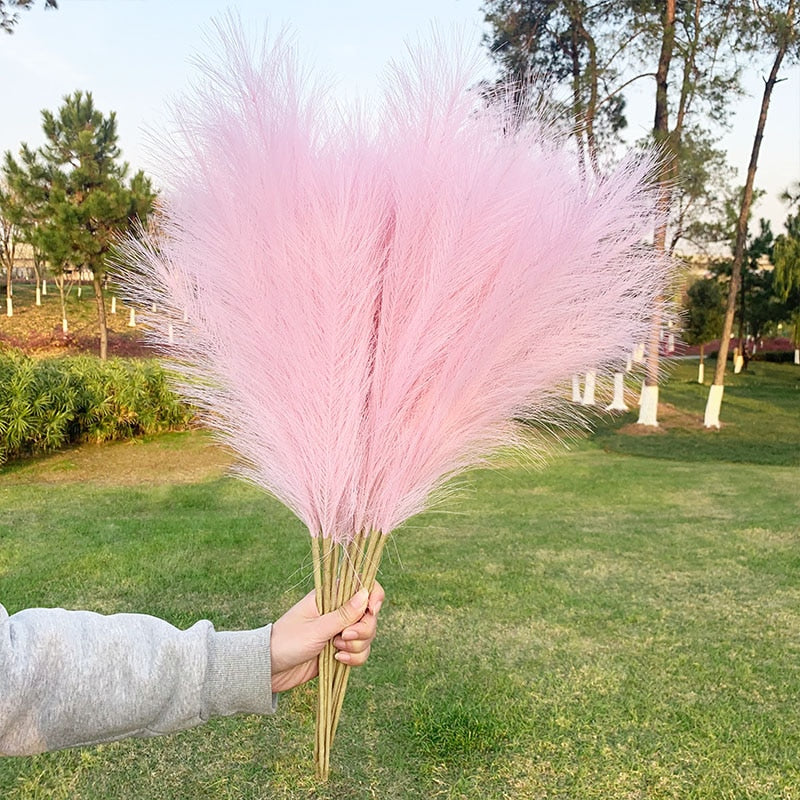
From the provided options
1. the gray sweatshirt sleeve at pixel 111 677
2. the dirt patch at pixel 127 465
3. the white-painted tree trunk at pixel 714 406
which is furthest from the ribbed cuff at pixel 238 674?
the white-painted tree trunk at pixel 714 406

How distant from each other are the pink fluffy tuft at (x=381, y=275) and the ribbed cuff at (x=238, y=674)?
0.23m

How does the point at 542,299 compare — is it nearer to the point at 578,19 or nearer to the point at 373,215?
the point at 373,215

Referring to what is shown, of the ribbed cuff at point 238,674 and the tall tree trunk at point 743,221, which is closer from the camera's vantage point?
the ribbed cuff at point 238,674

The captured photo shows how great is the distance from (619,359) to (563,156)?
386mm

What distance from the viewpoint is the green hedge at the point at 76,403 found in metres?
8.39

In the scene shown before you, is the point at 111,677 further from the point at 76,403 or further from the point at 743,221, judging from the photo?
the point at 743,221

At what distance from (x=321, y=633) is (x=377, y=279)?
61cm

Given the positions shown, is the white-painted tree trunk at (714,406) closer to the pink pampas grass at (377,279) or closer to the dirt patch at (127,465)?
the dirt patch at (127,465)

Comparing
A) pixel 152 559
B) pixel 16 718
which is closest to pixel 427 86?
pixel 16 718

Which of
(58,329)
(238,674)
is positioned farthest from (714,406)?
(58,329)

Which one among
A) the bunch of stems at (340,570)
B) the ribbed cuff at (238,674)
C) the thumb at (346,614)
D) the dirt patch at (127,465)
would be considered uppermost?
the bunch of stems at (340,570)

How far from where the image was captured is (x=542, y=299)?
1180 mm

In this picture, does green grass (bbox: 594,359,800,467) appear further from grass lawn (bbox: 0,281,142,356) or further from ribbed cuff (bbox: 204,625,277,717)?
grass lawn (bbox: 0,281,142,356)

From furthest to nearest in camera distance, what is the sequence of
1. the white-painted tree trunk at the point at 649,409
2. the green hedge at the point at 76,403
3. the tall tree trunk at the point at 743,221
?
1. the white-painted tree trunk at the point at 649,409
2. the tall tree trunk at the point at 743,221
3. the green hedge at the point at 76,403
